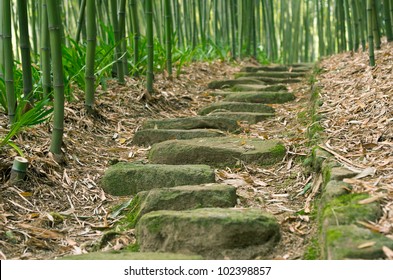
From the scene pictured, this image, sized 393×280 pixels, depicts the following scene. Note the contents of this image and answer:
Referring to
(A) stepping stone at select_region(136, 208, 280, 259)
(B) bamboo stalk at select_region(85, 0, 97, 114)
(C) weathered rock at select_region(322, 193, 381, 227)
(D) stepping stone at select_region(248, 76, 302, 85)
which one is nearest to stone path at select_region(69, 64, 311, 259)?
(A) stepping stone at select_region(136, 208, 280, 259)

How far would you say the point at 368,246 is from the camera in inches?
46.6

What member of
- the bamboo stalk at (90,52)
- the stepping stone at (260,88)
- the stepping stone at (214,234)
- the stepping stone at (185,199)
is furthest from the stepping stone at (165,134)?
the stepping stone at (260,88)

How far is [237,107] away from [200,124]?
50 centimetres

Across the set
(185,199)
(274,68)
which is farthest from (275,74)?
(185,199)

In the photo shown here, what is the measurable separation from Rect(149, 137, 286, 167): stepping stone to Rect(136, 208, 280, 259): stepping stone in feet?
2.26

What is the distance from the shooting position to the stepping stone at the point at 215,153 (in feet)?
7.16

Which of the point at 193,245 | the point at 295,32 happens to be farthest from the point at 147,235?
the point at 295,32

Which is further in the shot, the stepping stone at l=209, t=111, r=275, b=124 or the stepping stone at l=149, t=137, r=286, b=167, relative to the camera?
the stepping stone at l=209, t=111, r=275, b=124

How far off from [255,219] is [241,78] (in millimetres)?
2617

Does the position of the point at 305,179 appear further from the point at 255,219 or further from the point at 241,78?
the point at 241,78

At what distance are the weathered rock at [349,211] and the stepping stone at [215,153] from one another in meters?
0.76

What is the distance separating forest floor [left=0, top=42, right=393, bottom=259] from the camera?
62.8 inches

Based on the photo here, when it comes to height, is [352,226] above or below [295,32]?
below

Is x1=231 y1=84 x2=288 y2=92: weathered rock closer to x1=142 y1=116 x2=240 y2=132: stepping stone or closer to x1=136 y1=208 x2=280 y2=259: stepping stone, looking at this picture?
x1=142 y1=116 x2=240 y2=132: stepping stone
